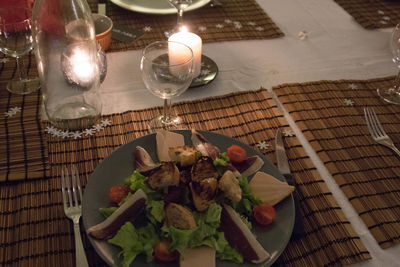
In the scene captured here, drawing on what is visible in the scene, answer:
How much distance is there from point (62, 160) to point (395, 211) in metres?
0.66

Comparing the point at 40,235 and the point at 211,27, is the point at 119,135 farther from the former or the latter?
the point at 211,27

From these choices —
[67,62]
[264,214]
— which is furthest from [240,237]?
[67,62]

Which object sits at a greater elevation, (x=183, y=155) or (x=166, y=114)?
(x=183, y=155)

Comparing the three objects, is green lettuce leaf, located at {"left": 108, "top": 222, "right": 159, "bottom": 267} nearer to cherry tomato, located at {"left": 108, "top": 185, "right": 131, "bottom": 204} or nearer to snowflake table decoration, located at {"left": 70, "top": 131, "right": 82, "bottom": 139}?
cherry tomato, located at {"left": 108, "top": 185, "right": 131, "bottom": 204}

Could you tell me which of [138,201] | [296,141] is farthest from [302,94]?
[138,201]

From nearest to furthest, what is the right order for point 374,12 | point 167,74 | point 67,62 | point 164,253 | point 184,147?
1. point 164,253
2. point 184,147
3. point 167,74
4. point 67,62
5. point 374,12

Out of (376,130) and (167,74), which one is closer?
(167,74)

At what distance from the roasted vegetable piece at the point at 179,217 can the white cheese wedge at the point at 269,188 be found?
13 centimetres

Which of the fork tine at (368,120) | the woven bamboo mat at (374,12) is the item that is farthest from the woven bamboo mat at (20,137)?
the woven bamboo mat at (374,12)

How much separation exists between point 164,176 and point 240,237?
0.14m

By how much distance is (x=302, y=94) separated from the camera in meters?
1.03

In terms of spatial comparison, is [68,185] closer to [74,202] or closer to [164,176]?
[74,202]

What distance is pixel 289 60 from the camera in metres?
1.15

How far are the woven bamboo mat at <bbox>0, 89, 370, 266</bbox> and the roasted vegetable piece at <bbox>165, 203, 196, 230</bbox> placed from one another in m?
0.15
